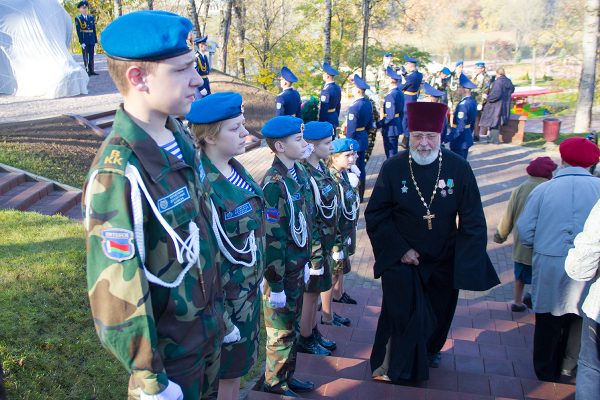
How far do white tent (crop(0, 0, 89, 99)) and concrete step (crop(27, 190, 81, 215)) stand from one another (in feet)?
24.8

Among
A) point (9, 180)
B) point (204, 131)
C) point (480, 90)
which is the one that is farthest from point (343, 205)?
point (480, 90)

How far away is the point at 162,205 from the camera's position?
6.67 feet

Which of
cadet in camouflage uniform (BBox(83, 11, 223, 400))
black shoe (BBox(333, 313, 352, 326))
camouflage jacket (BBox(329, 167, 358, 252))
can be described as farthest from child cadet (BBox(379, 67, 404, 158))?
cadet in camouflage uniform (BBox(83, 11, 223, 400))

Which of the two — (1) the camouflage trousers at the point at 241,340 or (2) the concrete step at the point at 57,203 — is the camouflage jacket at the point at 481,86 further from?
(1) the camouflage trousers at the point at 241,340

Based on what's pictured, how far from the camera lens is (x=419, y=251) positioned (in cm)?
441

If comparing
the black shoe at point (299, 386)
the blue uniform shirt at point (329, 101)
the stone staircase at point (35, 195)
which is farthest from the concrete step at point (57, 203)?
the blue uniform shirt at point (329, 101)

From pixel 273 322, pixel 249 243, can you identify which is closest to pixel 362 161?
pixel 273 322

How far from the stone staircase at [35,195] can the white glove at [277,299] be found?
5073mm

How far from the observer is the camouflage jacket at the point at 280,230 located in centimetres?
365

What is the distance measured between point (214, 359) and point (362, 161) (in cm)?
844

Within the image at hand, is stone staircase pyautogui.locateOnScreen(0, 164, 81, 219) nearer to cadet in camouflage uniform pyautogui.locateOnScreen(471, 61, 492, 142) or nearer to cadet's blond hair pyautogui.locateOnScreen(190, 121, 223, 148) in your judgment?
cadet's blond hair pyautogui.locateOnScreen(190, 121, 223, 148)

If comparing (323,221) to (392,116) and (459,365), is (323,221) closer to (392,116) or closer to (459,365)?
(459,365)

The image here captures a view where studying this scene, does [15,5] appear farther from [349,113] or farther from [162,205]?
[162,205]

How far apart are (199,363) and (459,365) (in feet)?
10.1
